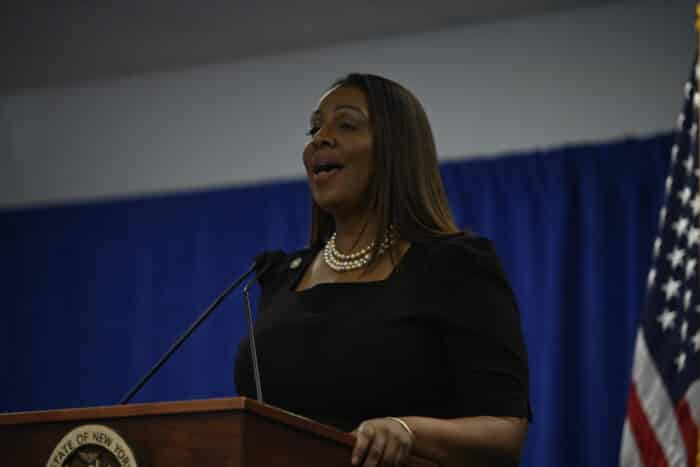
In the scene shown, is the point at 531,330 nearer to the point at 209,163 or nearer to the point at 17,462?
the point at 209,163

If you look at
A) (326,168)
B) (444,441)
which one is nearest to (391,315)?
(444,441)

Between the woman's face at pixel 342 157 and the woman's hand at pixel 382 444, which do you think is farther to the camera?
the woman's face at pixel 342 157

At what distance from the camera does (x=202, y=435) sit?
4.13 feet

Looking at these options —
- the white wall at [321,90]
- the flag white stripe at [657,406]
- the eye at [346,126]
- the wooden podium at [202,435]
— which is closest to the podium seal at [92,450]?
the wooden podium at [202,435]

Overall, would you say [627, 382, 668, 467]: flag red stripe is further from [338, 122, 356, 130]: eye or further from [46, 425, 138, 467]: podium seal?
[46, 425, 138, 467]: podium seal

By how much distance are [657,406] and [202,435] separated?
2784 millimetres

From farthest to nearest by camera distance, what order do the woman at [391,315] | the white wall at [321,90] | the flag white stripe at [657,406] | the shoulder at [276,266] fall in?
the white wall at [321,90] → the flag white stripe at [657,406] → the shoulder at [276,266] → the woman at [391,315]

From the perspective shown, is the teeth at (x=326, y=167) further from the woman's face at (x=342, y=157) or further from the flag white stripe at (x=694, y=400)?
the flag white stripe at (x=694, y=400)

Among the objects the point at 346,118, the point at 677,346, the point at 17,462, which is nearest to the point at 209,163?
the point at 677,346

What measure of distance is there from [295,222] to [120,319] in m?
1.18

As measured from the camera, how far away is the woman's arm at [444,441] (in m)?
1.39

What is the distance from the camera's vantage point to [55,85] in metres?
6.15

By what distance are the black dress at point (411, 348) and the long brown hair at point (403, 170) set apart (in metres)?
0.11

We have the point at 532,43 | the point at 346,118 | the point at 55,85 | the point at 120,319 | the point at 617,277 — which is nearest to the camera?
the point at 346,118
